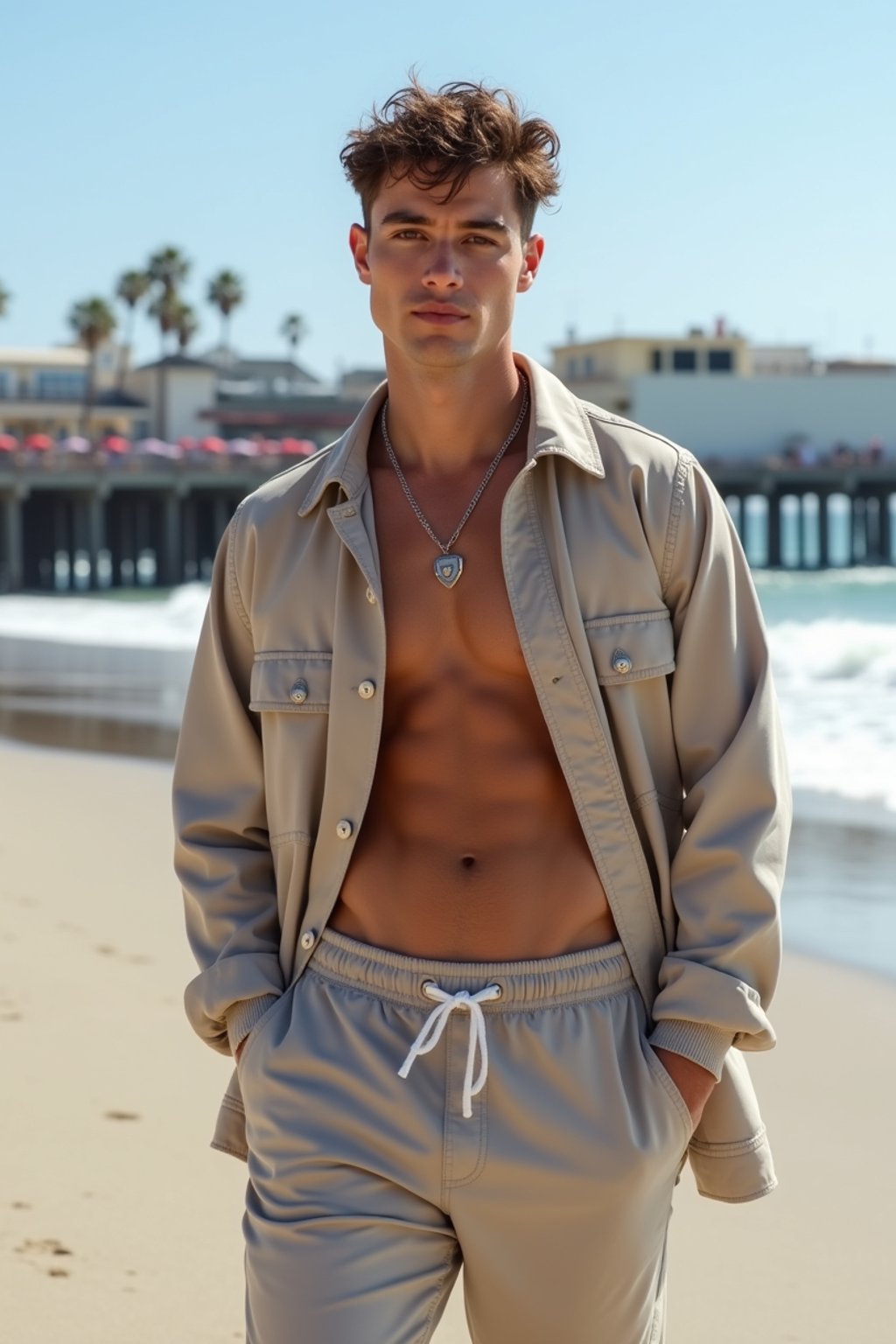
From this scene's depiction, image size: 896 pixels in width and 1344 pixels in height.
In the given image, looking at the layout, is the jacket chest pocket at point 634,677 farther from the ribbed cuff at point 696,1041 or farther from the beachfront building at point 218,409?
the beachfront building at point 218,409

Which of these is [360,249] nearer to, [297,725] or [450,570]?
[450,570]

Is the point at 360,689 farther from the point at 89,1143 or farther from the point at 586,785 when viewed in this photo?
the point at 89,1143

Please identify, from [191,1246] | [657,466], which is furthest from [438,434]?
[191,1246]

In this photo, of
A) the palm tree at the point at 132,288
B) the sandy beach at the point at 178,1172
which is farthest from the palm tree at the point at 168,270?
the sandy beach at the point at 178,1172

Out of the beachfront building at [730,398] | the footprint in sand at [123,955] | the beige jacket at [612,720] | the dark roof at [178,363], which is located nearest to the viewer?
the beige jacket at [612,720]

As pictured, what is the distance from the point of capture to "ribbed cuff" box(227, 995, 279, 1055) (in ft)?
8.09

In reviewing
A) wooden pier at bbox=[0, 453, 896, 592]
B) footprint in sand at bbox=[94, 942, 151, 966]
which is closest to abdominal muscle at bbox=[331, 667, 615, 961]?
footprint in sand at bbox=[94, 942, 151, 966]

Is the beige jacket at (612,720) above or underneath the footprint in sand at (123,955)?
above

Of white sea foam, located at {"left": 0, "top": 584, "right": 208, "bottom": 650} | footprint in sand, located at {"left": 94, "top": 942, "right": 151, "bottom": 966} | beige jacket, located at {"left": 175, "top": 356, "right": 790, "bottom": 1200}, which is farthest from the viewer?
white sea foam, located at {"left": 0, "top": 584, "right": 208, "bottom": 650}

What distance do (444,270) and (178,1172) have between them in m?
2.66

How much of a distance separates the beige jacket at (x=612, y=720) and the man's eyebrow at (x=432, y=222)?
0.22 m

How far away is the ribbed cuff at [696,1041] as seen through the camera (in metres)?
2.30

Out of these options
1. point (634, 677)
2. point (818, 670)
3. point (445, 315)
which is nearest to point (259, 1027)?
point (634, 677)

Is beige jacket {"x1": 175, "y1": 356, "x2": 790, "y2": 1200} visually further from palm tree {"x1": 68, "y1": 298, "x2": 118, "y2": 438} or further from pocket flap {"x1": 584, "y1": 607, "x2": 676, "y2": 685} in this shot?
palm tree {"x1": 68, "y1": 298, "x2": 118, "y2": 438}
